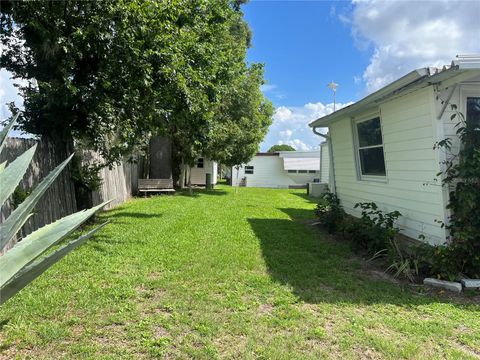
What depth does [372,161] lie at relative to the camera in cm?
720

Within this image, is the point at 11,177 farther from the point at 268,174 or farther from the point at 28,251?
the point at 268,174

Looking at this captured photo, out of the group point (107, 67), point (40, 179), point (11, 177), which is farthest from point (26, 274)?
point (107, 67)

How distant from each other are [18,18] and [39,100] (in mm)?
1373

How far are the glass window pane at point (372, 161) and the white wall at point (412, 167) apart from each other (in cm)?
23

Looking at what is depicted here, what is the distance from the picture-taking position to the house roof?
411 cm

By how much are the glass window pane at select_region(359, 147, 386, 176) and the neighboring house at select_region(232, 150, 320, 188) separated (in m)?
19.7

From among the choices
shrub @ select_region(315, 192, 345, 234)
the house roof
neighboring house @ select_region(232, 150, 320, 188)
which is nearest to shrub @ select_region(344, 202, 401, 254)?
shrub @ select_region(315, 192, 345, 234)

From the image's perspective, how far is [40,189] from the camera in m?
1.57

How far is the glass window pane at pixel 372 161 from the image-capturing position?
6770 millimetres

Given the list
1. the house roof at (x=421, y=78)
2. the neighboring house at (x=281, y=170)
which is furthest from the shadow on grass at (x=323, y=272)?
the neighboring house at (x=281, y=170)

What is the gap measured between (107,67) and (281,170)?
22.4 m

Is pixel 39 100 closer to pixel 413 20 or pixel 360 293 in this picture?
pixel 360 293

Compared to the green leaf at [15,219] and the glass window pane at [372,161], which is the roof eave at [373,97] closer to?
the glass window pane at [372,161]

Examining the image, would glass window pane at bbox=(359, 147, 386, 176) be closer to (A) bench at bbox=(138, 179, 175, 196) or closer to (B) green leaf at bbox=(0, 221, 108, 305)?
(B) green leaf at bbox=(0, 221, 108, 305)
